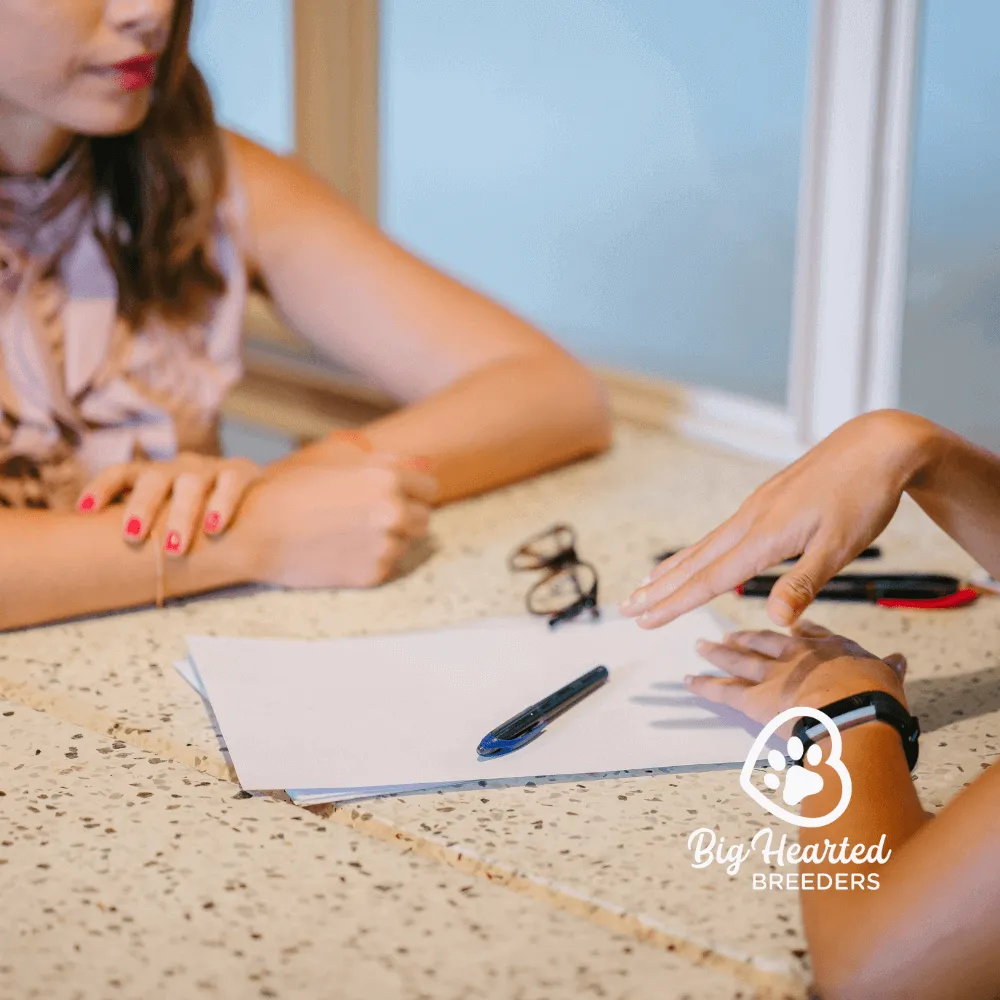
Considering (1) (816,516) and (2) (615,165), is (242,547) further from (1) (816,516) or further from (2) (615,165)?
(2) (615,165)

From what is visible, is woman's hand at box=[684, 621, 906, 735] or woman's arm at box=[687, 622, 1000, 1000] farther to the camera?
woman's hand at box=[684, 621, 906, 735]

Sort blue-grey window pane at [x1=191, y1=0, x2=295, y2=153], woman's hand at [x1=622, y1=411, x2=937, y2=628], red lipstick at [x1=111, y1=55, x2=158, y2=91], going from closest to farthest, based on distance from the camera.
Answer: woman's hand at [x1=622, y1=411, x2=937, y2=628] → red lipstick at [x1=111, y1=55, x2=158, y2=91] → blue-grey window pane at [x1=191, y1=0, x2=295, y2=153]

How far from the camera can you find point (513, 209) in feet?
5.80

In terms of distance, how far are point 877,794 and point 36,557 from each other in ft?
1.99

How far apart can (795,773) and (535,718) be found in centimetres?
15

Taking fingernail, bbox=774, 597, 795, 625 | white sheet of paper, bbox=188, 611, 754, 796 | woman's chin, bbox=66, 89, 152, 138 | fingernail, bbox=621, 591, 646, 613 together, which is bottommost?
white sheet of paper, bbox=188, 611, 754, 796

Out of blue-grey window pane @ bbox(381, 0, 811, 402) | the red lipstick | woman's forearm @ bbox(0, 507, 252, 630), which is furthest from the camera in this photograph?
blue-grey window pane @ bbox(381, 0, 811, 402)

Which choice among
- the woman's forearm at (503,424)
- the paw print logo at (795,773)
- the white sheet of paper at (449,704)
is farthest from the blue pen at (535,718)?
the woman's forearm at (503,424)

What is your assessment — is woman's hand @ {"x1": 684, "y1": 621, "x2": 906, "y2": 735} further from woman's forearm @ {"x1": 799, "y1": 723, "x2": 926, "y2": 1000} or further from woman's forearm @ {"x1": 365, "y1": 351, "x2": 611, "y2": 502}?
woman's forearm @ {"x1": 365, "y1": 351, "x2": 611, "y2": 502}

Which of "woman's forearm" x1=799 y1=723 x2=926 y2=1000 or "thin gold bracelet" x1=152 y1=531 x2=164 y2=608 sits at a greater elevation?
"woman's forearm" x1=799 y1=723 x2=926 y2=1000

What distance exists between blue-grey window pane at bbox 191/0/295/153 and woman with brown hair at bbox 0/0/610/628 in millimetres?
615

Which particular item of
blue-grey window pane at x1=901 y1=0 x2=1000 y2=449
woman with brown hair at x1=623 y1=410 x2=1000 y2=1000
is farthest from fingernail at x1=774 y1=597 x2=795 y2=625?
blue-grey window pane at x1=901 y1=0 x2=1000 y2=449

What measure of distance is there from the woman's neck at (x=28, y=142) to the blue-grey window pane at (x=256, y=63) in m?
0.66

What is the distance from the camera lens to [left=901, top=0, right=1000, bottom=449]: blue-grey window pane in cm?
121
